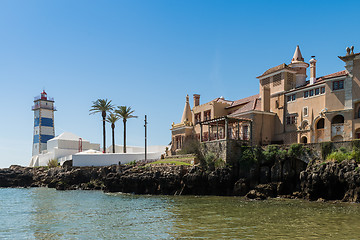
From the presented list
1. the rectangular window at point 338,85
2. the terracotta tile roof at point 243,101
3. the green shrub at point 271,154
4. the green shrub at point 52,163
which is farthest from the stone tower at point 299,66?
the green shrub at point 52,163

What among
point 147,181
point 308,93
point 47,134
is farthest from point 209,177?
point 47,134

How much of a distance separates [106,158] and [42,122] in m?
41.7

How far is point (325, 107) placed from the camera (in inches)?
1577

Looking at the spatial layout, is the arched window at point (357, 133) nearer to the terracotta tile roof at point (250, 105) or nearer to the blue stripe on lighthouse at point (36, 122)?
the terracotta tile roof at point (250, 105)

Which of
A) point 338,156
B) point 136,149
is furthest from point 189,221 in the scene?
point 136,149

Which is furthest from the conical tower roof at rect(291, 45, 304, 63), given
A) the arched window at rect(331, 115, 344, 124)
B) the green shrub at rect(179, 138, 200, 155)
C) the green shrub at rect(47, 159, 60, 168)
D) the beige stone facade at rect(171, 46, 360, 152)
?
the green shrub at rect(47, 159, 60, 168)

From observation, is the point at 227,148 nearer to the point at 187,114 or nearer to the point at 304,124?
the point at 304,124

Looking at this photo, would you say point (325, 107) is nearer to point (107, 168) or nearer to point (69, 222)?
point (69, 222)

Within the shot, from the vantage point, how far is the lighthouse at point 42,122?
94688 mm

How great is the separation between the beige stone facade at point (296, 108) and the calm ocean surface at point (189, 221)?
13.0m

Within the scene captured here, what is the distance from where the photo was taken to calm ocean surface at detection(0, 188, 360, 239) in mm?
18172

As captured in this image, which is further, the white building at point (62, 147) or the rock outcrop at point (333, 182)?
the white building at point (62, 147)

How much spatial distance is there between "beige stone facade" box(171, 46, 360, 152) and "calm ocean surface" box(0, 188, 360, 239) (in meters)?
13.0

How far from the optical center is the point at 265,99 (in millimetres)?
48812
